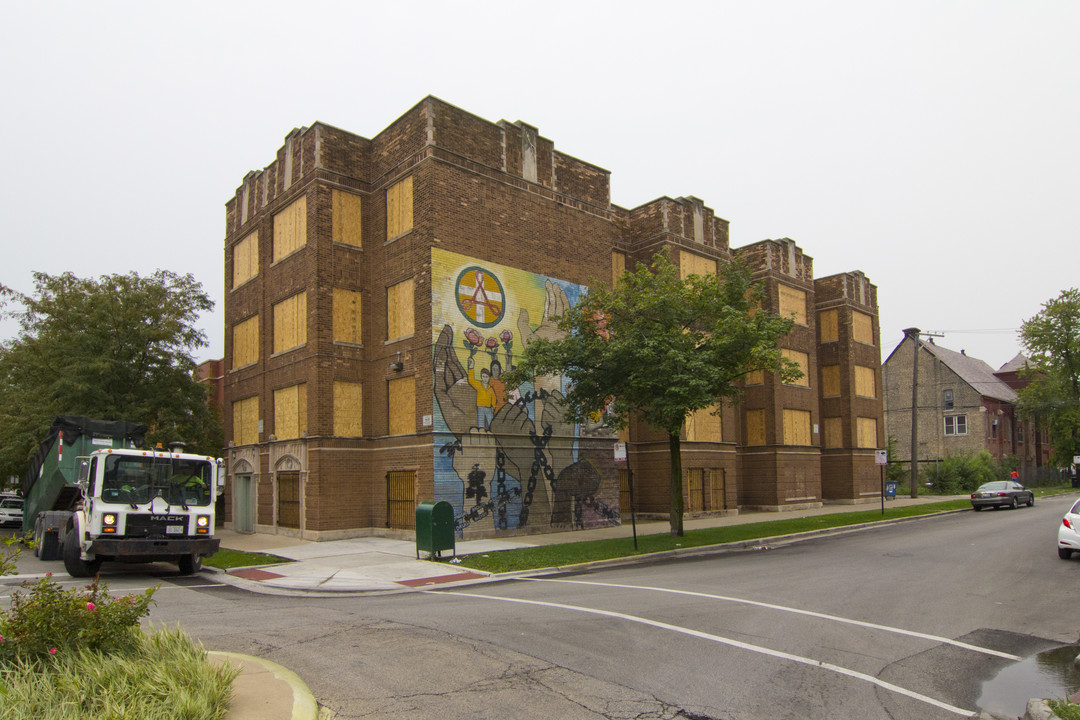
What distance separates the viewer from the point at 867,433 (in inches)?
1633

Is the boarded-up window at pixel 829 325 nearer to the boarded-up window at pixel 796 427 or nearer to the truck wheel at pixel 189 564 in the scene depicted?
the boarded-up window at pixel 796 427

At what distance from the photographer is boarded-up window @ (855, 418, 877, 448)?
133ft

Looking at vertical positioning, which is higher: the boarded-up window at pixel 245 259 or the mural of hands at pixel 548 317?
the boarded-up window at pixel 245 259

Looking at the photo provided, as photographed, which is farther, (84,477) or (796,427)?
(796,427)

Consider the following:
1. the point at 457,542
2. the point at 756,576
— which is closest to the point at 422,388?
the point at 457,542

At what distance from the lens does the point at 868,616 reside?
10.4 m

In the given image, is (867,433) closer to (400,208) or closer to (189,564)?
(400,208)

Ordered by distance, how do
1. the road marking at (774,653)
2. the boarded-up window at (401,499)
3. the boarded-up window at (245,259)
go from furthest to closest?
the boarded-up window at (245,259) → the boarded-up window at (401,499) → the road marking at (774,653)

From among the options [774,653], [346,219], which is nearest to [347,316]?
[346,219]

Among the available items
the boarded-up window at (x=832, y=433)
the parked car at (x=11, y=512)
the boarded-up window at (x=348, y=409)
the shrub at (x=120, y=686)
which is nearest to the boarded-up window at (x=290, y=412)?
the boarded-up window at (x=348, y=409)

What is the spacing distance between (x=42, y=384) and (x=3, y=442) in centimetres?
232

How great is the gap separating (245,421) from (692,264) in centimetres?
1860

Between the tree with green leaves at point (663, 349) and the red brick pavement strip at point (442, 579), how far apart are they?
20.2ft

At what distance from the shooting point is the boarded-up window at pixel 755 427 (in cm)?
3522
